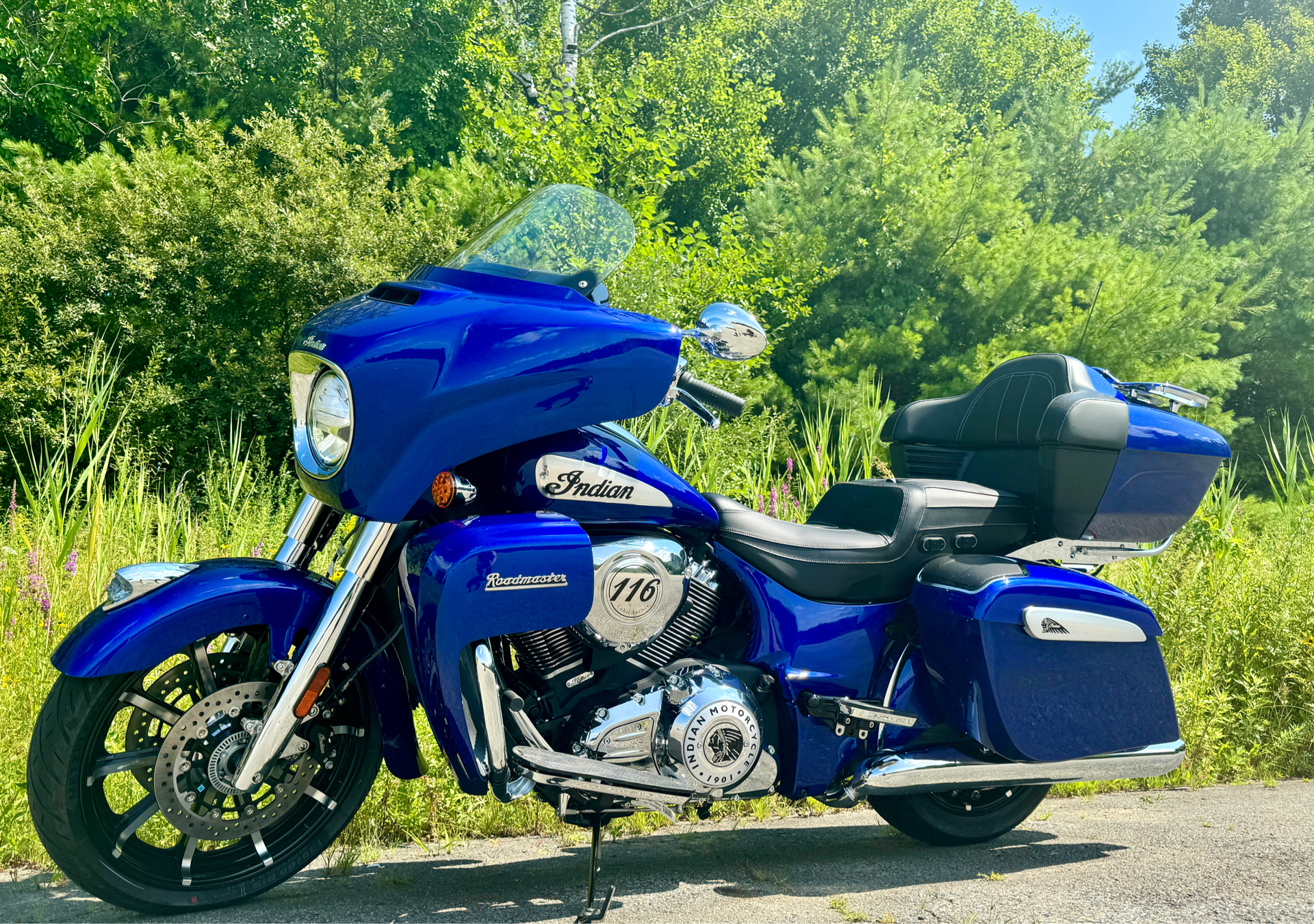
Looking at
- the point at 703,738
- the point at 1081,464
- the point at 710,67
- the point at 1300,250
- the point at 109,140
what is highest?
the point at 710,67

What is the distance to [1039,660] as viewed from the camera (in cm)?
313

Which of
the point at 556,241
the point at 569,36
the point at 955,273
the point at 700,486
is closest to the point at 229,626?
the point at 556,241

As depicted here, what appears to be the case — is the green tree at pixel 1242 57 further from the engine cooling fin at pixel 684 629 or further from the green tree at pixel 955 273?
the engine cooling fin at pixel 684 629

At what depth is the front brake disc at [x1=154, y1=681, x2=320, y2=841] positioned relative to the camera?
2.55m

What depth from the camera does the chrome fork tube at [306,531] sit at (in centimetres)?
285

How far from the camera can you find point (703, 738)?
2777mm

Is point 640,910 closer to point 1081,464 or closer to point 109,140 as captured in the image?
point 1081,464

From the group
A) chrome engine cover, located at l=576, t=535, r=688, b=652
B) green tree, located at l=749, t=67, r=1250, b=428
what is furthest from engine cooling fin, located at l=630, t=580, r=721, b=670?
green tree, located at l=749, t=67, r=1250, b=428

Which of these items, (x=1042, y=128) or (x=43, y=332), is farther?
(x=1042, y=128)

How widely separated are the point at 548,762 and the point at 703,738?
45cm

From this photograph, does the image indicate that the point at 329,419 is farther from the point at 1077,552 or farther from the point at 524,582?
the point at 1077,552

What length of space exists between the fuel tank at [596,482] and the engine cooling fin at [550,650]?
1.05 feet

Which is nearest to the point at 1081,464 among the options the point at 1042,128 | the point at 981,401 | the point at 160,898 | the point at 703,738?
the point at 981,401

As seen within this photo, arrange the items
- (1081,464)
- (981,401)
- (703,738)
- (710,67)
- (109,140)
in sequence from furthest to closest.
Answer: (710,67) < (109,140) < (981,401) < (1081,464) < (703,738)
